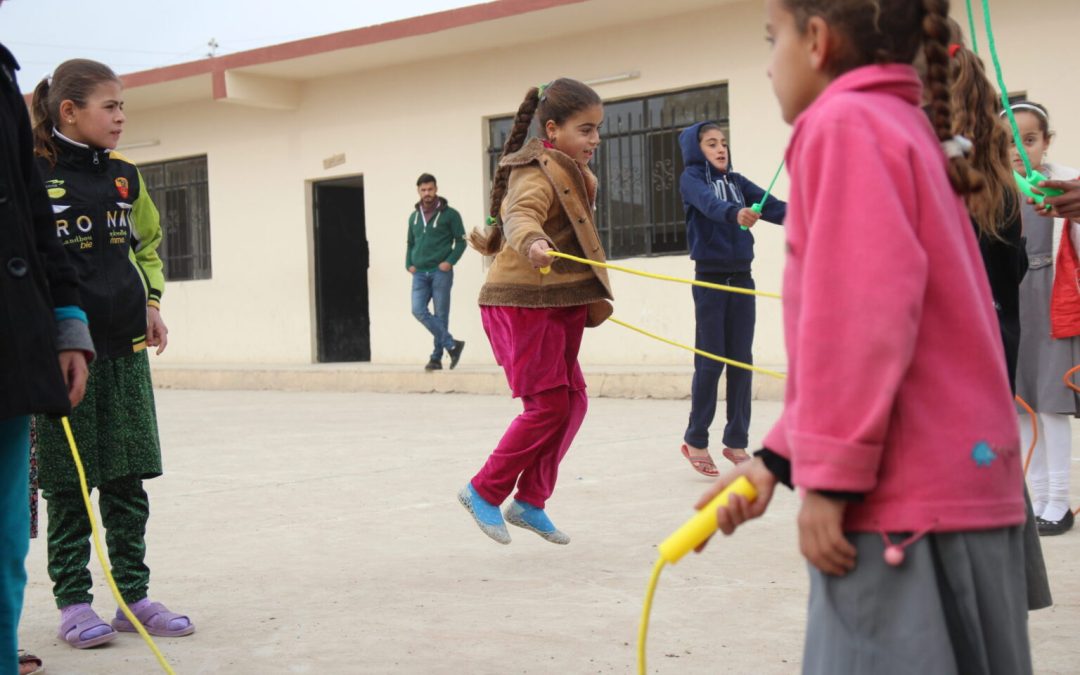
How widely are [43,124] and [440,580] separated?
1.85 m

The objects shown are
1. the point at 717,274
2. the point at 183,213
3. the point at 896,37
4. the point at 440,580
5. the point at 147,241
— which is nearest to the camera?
the point at 896,37

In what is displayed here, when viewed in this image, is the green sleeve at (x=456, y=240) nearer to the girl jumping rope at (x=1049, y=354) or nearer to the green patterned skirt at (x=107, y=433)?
the girl jumping rope at (x=1049, y=354)

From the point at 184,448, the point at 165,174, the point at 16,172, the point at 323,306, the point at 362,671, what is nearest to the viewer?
the point at 16,172

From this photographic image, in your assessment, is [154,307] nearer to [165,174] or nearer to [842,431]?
[842,431]

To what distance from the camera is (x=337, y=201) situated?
16656mm

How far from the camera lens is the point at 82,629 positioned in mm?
3445

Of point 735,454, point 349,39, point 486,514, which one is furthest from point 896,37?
point 349,39

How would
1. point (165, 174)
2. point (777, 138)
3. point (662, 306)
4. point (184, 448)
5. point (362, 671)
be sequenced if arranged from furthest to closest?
point (165, 174)
point (662, 306)
point (777, 138)
point (184, 448)
point (362, 671)

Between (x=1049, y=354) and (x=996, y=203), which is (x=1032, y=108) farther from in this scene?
(x=996, y=203)

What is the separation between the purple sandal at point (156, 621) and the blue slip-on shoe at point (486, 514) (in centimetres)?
112

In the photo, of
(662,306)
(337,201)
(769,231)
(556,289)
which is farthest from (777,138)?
(556,289)

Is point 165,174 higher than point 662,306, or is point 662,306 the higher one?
point 165,174

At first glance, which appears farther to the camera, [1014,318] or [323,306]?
[323,306]

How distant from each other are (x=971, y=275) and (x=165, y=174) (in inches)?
687
